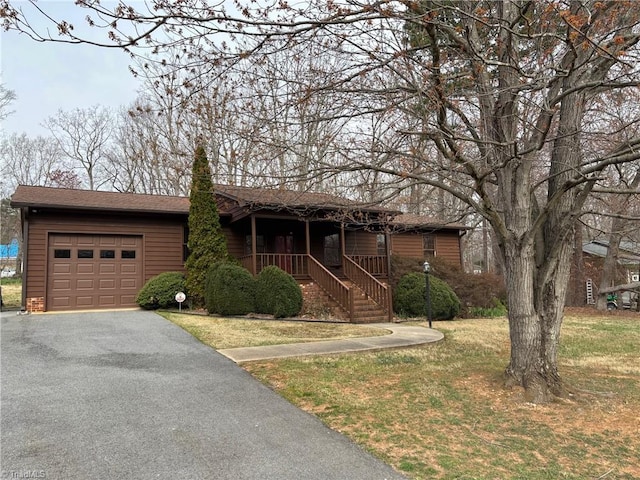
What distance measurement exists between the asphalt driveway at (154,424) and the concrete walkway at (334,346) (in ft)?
1.33

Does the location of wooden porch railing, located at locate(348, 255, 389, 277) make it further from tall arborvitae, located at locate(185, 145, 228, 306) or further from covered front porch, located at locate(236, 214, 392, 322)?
tall arborvitae, located at locate(185, 145, 228, 306)

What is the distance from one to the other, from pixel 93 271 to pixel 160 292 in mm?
2261

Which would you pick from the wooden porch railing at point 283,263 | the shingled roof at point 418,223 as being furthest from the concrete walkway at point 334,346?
the wooden porch railing at point 283,263

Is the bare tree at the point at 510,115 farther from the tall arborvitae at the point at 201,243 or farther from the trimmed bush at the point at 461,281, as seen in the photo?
the trimmed bush at the point at 461,281

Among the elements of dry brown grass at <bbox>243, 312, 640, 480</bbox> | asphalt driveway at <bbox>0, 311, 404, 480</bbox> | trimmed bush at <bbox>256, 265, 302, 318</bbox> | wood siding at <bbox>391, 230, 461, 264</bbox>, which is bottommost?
dry brown grass at <bbox>243, 312, 640, 480</bbox>

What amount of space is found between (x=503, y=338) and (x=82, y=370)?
828cm

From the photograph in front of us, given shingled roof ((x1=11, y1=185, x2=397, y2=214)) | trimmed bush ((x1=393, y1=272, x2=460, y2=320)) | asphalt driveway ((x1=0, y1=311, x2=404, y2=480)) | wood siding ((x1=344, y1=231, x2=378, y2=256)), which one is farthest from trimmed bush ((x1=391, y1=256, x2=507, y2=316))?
asphalt driveway ((x1=0, y1=311, x2=404, y2=480))

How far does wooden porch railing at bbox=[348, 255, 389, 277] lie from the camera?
15.0 meters

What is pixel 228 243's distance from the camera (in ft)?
48.4

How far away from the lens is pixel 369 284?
1330cm

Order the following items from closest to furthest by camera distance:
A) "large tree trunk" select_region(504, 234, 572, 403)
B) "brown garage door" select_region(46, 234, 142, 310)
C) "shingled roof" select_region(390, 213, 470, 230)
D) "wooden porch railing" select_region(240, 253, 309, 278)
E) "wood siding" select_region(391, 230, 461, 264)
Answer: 1. "large tree trunk" select_region(504, 234, 572, 403)
2. "shingled roof" select_region(390, 213, 470, 230)
3. "brown garage door" select_region(46, 234, 142, 310)
4. "wooden porch railing" select_region(240, 253, 309, 278)
5. "wood siding" select_region(391, 230, 461, 264)

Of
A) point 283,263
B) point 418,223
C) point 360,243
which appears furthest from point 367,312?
point 360,243

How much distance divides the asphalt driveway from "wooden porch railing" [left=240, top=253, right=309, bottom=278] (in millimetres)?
7038

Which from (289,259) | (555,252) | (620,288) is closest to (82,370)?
(555,252)
